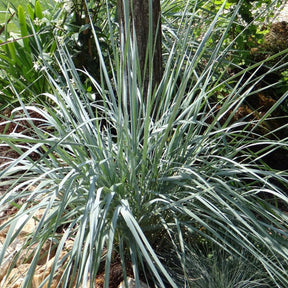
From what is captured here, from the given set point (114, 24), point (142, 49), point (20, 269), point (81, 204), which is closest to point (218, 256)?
point (81, 204)

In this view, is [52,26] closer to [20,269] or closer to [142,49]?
[142,49]

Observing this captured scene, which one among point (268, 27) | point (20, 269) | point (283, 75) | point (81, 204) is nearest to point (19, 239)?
point (20, 269)

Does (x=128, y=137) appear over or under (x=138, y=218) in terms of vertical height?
over

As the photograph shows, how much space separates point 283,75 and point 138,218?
7.45 feet

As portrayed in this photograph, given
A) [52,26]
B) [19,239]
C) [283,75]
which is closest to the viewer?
[19,239]

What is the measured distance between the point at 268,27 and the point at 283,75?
78 cm

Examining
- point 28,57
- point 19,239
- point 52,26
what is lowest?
point 19,239

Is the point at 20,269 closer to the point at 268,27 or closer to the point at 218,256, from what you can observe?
the point at 218,256

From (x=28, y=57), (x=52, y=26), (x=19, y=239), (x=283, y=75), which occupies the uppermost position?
(x=52, y=26)

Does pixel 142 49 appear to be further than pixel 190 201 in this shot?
Yes

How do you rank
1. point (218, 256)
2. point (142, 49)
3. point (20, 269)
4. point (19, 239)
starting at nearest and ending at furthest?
point (218, 256) < point (20, 269) < point (19, 239) < point (142, 49)

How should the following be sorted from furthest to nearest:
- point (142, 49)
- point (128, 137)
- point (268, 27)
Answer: point (268, 27)
point (142, 49)
point (128, 137)

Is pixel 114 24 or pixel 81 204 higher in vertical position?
pixel 114 24

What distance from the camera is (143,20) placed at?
118 inches
